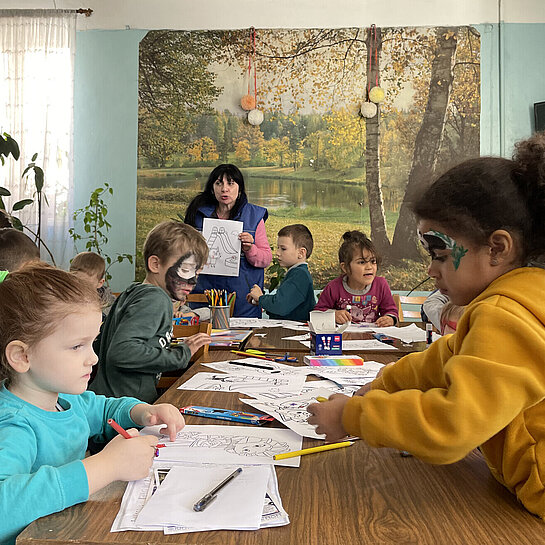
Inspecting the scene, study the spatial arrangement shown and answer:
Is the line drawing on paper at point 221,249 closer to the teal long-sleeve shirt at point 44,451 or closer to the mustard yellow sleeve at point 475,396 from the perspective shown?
the teal long-sleeve shirt at point 44,451

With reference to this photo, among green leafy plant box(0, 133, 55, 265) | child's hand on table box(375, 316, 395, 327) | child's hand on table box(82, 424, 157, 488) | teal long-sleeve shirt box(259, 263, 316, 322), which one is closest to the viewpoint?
child's hand on table box(82, 424, 157, 488)

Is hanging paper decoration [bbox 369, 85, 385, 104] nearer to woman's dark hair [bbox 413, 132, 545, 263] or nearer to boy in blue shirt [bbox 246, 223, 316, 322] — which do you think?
boy in blue shirt [bbox 246, 223, 316, 322]

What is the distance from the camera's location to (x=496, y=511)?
78cm

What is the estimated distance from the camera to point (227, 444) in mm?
1033

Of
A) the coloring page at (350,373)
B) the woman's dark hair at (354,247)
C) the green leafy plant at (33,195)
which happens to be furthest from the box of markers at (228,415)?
the green leafy plant at (33,195)

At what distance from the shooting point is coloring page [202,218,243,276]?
361 centimetres

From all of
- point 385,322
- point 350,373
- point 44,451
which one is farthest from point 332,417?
point 385,322

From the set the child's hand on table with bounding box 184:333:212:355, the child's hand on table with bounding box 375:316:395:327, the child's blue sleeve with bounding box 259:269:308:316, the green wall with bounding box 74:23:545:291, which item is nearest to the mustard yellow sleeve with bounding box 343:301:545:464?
the child's hand on table with bounding box 184:333:212:355

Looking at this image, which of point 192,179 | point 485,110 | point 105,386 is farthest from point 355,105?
point 105,386

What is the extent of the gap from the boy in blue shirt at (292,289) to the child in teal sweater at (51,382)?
86.4 inches

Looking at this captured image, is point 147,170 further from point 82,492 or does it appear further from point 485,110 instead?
point 82,492

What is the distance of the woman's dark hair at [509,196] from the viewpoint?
858 mm

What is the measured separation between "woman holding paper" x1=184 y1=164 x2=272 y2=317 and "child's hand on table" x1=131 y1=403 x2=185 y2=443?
2.43 meters

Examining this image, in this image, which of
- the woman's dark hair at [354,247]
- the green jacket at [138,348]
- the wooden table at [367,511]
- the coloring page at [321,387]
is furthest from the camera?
the woman's dark hair at [354,247]
